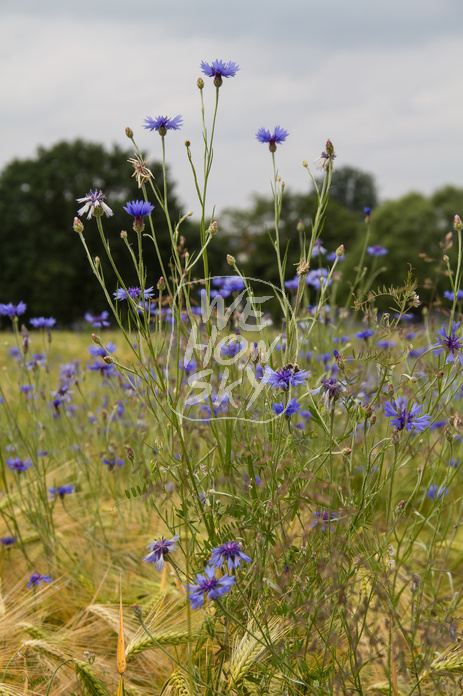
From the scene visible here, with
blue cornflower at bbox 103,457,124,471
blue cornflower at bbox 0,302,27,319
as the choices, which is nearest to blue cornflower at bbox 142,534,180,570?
blue cornflower at bbox 103,457,124,471

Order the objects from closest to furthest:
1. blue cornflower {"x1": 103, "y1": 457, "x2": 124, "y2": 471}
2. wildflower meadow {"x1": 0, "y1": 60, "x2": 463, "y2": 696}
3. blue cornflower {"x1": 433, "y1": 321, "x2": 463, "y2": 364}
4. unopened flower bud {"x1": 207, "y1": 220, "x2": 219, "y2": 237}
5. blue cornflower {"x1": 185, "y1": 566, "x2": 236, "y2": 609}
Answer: blue cornflower {"x1": 185, "y1": 566, "x2": 236, "y2": 609}, wildflower meadow {"x1": 0, "y1": 60, "x2": 463, "y2": 696}, unopened flower bud {"x1": 207, "y1": 220, "x2": 219, "y2": 237}, blue cornflower {"x1": 433, "y1": 321, "x2": 463, "y2": 364}, blue cornflower {"x1": 103, "y1": 457, "x2": 124, "y2": 471}

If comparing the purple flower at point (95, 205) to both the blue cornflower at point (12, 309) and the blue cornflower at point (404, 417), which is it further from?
the blue cornflower at point (12, 309)

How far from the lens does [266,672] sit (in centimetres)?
165

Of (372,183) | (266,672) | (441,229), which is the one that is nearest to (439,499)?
(266,672)

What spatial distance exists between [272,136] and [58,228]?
74.3ft

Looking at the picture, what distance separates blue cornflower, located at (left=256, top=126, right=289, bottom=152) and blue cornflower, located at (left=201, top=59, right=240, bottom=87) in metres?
0.21

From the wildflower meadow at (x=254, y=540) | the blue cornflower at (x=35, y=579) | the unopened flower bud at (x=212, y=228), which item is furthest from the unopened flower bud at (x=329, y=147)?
the blue cornflower at (x=35, y=579)

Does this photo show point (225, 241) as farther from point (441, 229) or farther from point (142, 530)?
point (142, 530)

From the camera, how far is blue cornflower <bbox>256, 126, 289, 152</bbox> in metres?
2.14

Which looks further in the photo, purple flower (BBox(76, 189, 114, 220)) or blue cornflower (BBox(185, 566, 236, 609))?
purple flower (BBox(76, 189, 114, 220))

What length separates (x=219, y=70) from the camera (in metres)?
2.00

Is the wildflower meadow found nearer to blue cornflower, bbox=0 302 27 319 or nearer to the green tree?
blue cornflower, bbox=0 302 27 319

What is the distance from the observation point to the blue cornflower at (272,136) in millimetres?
2139

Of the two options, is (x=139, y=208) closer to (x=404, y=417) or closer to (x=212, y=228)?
(x=212, y=228)
